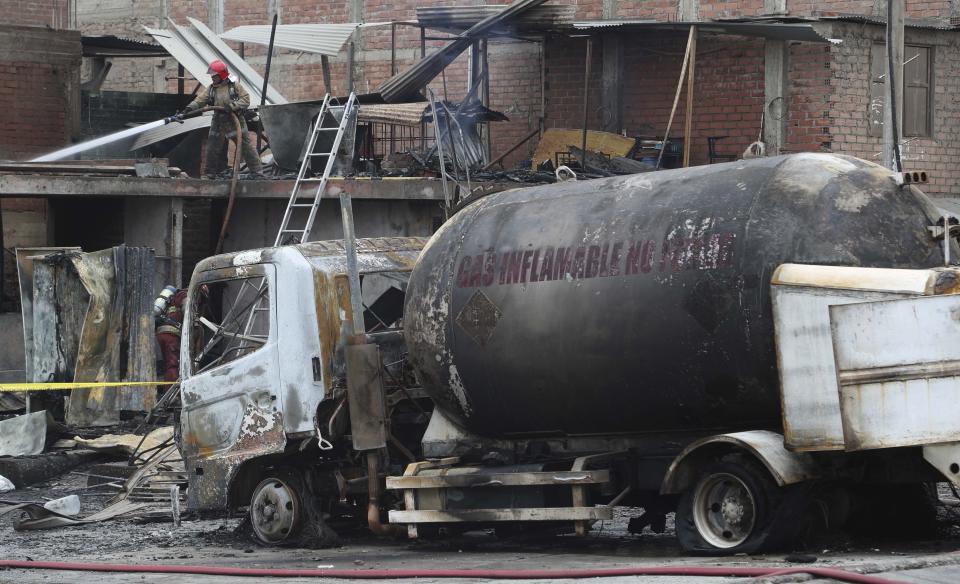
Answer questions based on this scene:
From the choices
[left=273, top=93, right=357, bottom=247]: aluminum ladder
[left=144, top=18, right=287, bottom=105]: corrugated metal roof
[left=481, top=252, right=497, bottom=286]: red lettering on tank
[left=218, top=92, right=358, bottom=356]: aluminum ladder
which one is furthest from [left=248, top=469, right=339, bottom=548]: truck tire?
[left=144, top=18, right=287, bottom=105]: corrugated metal roof

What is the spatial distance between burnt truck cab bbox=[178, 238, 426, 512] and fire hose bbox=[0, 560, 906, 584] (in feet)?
5.41

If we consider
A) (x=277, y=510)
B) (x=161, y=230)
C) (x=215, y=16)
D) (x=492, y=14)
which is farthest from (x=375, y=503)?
(x=215, y=16)

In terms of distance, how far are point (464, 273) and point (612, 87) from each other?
12.0 metres

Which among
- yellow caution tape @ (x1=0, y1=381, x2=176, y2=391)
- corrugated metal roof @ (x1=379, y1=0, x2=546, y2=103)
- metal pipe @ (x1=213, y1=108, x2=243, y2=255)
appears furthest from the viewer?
corrugated metal roof @ (x1=379, y1=0, x2=546, y2=103)

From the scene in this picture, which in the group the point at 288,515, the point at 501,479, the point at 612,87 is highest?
the point at 612,87

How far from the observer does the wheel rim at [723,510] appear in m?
8.36

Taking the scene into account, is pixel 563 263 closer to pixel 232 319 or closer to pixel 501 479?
pixel 501 479

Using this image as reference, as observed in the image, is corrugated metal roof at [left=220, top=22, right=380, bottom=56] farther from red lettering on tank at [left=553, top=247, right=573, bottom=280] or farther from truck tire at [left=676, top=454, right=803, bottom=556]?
truck tire at [left=676, top=454, right=803, bottom=556]

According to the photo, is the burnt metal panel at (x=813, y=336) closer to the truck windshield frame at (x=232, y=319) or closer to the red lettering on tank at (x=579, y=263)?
the red lettering on tank at (x=579, y=263)

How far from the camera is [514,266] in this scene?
9398mm

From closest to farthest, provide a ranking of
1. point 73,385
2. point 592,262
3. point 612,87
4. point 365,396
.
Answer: point 592,262 < point 365,396 < point 73,385 < point 612,87

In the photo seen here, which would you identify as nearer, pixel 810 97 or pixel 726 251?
pixel 726 251

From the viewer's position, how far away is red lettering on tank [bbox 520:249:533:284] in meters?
9.31

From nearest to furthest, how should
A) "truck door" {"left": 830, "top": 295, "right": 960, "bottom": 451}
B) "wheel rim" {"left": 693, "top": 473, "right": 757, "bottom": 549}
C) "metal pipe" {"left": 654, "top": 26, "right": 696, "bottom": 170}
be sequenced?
"truck door" {"left": 830, "top": 295, "right": 960, "bottom": 451} < "wheel rim" {"left": 693, "top": 473, "right": 757, "bottom": 549} < "metal pipe" {"left": 654, "top": 26, "right": 696, "bottom": 170}
